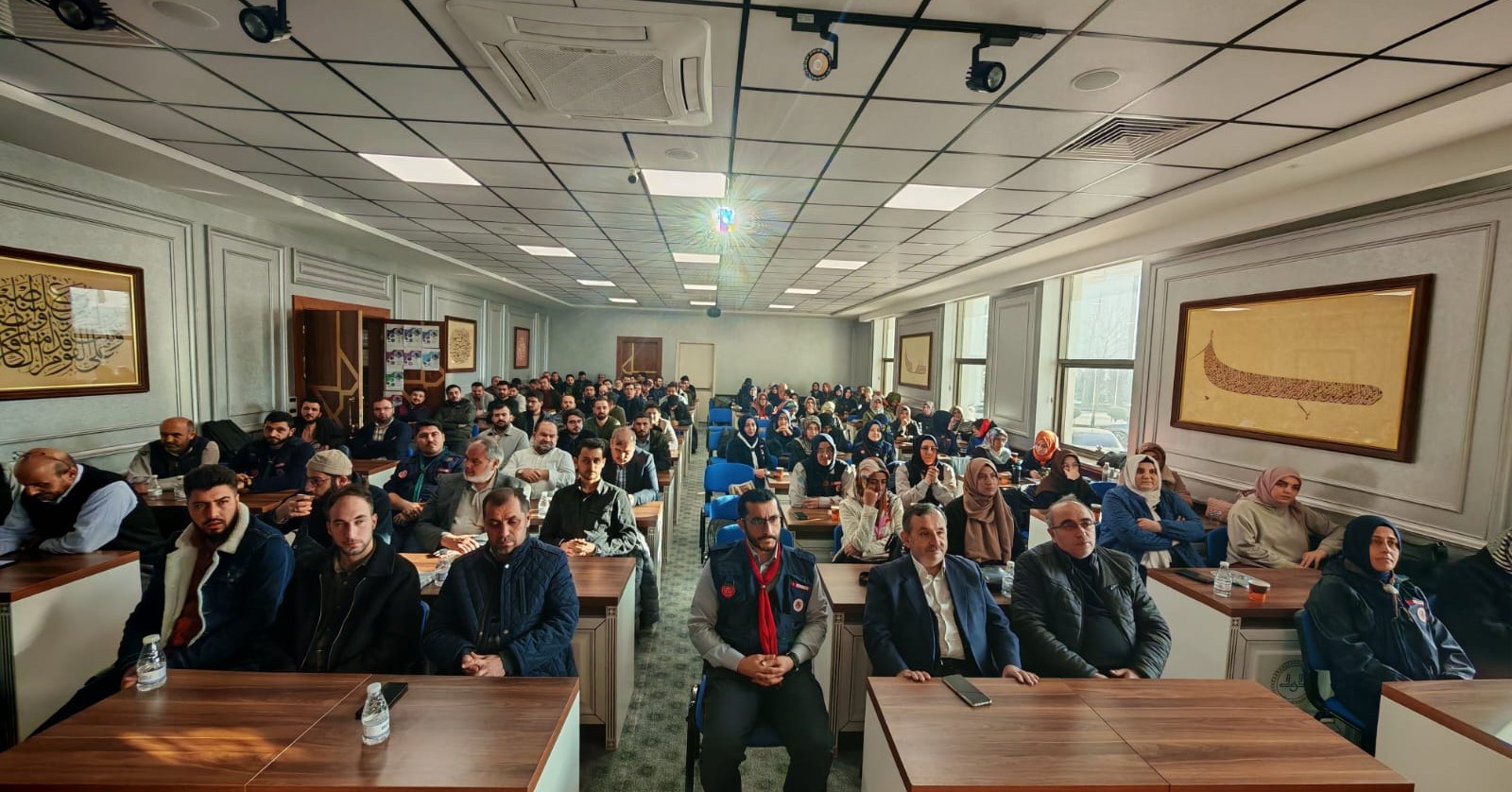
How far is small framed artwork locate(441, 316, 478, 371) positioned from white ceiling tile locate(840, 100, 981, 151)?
1017 centimetres

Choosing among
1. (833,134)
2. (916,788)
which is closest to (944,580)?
(916,788)

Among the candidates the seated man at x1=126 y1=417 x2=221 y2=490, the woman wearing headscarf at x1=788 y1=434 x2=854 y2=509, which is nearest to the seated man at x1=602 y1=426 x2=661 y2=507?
the woman wearing headscarf at x1=788 y1=434 x2=854 y2=509

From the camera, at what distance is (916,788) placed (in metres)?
1.63

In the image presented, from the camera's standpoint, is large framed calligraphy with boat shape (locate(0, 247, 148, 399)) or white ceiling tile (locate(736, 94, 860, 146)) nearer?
white ceiling tile (locate(736, 94, 860, 146))

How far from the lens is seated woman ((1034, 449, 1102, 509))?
5.19m

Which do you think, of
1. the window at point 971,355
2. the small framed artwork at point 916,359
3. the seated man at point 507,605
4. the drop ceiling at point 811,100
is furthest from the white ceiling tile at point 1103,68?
the small framed artwork at point 916,359

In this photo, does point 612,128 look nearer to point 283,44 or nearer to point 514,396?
point 283,44

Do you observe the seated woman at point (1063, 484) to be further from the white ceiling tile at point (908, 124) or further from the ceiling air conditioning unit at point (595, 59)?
the ceiling air conditioning unit at point (595, 59)

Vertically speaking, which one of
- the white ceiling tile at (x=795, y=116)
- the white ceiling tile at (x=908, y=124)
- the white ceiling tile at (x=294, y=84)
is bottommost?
the white ceiling tile at (x=294, y=84)

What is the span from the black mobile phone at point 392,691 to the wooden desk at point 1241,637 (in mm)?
3678

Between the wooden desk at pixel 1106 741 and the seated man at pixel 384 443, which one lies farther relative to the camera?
the seated man at pixel 384 443

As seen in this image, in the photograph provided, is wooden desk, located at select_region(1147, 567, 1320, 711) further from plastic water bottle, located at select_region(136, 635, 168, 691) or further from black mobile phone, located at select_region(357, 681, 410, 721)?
plastic water bottle, located at select_region(136, 635, 168, 691)

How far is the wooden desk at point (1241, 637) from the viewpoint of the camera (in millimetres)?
3037

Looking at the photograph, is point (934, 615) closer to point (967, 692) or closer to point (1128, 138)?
point (967, 692)
